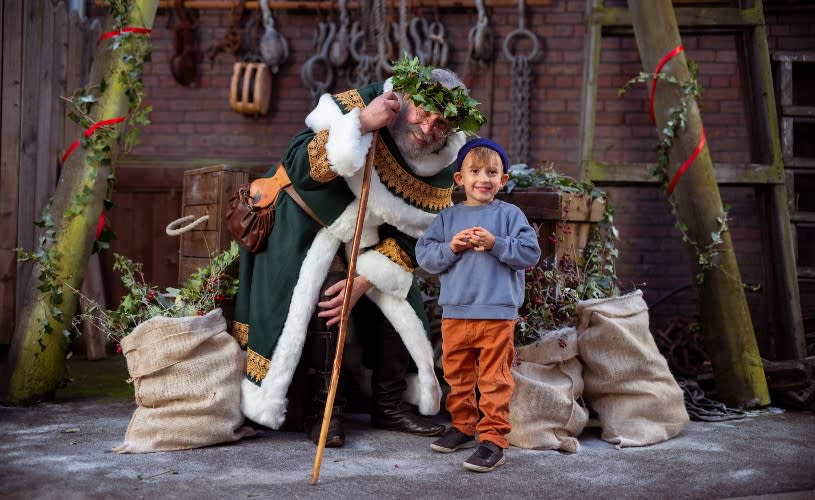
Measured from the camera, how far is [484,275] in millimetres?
2973

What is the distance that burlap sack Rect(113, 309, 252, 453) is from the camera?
10.1ft

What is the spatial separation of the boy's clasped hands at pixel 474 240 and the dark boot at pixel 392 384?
1.92ft

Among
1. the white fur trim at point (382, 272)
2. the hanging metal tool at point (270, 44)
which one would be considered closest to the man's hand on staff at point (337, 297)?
the white fur trim at point (382, 272)

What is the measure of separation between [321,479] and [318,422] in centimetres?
54

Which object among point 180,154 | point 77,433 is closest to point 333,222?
point 77,433

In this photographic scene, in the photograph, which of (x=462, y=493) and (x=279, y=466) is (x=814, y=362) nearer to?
(x=462, y=493)

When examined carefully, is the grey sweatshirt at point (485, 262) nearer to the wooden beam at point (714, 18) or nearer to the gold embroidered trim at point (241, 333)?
the gold embroidered trim at point (241, 333)

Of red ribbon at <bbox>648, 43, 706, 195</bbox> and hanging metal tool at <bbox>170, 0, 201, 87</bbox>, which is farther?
hanging metal tool at <bbox>170, 0, 201, 87</bbox>

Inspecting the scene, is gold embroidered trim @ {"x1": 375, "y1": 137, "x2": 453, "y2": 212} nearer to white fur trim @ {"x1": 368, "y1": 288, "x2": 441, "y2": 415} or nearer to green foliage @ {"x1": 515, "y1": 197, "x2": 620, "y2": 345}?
white fur trim @ {"x1": 368, "y1": 288, "x2": 441, "y2": 415}

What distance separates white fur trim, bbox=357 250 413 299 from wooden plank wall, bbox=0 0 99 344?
2381 mm

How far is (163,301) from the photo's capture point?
11.5ft

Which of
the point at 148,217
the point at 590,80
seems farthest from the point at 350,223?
the point at 148,217

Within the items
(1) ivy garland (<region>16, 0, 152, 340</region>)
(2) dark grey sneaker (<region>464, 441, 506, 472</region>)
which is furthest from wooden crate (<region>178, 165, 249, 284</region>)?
(2) dark grey sneaker (<region>464, 441, 506, 472</region>)

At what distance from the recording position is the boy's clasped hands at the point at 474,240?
2.91 m
